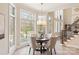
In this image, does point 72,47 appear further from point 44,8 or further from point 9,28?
point 9,28

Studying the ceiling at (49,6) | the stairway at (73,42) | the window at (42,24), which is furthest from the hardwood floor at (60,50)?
the ceiling at (49,6)

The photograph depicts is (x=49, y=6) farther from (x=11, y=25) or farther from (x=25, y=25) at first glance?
(x=11, y=25)

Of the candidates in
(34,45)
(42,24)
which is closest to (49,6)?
(42,24)

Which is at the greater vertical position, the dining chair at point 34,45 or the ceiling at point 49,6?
the ceiling at point 49,6

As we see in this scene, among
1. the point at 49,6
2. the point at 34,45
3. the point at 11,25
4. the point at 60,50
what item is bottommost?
the point at 60,50

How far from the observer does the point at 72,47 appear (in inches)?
117

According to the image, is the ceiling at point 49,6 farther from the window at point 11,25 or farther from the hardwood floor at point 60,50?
the hardwood floor at point 60,50

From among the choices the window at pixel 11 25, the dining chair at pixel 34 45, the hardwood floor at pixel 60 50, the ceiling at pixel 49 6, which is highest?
the ceiling at pixel 49 6

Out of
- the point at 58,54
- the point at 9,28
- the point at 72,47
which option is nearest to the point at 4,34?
the point at 9,28

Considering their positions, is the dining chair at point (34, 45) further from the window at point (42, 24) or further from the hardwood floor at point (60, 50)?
the window at point (42, 24)

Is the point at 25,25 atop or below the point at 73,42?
atop

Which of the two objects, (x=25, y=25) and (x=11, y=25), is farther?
(x=25, y=25)

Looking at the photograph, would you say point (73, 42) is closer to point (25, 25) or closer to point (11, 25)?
point (25, 25)

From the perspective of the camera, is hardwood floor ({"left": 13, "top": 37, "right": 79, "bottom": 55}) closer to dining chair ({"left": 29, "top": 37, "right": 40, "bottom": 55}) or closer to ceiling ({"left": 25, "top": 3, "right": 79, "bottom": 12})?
dining chair ({"left": 29, "top": 37, "right": 40, "bottom": 55})
